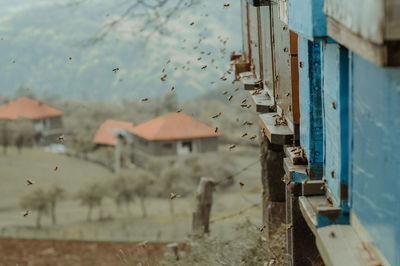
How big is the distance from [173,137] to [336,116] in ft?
94.3

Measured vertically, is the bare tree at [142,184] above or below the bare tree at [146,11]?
below

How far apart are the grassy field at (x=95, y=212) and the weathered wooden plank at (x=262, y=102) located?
13135mm

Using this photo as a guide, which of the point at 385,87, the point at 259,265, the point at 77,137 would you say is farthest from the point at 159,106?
the point at 385,87

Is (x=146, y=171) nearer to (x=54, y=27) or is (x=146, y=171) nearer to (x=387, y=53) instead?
(x=54, y=27)

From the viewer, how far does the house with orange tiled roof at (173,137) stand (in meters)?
31.7

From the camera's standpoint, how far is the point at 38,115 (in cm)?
3503

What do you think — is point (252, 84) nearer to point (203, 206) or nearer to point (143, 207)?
point (203, 206)

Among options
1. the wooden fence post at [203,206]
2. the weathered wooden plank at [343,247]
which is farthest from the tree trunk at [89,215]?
the weathered wooden plank at [343,247]

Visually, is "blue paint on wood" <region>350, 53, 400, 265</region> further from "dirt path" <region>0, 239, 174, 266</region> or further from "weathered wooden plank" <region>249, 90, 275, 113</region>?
"dirt path" <region>0, 239, 174, 266</region>

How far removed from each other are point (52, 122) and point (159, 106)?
20.5ft

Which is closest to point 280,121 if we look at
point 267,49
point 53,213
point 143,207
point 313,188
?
point 267,49

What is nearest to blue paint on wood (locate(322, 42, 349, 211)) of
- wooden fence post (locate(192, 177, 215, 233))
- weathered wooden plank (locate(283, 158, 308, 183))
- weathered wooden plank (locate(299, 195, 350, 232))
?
weathered wooden plank (locate(299, 195, 350, 232))

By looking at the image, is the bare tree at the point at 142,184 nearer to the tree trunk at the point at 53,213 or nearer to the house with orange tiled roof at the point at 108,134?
the house with orange tiled roof at the point at 108,134

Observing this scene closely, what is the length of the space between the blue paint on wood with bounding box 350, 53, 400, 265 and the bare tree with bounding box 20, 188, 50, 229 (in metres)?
24.0
